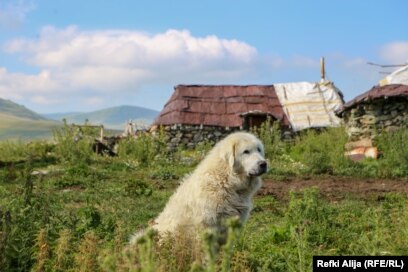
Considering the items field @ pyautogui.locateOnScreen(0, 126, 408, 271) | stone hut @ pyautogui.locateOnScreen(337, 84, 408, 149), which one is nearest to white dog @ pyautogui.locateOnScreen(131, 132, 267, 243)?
field @ pyautogui.locateOnScreen(0, 126, 408, 271)

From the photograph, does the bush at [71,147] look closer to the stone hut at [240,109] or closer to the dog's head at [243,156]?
the stone hut at [240,109]

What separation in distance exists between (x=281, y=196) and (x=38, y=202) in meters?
7.03

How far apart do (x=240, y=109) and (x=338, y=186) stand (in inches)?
756

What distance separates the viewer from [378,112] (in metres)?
23.9

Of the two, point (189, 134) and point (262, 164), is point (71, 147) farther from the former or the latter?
point (262, 164)

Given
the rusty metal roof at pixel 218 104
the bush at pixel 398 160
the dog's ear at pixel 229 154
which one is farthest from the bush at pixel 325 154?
the dog's ear at pixel 229 154

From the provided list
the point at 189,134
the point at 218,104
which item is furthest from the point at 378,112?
the point at 218,104

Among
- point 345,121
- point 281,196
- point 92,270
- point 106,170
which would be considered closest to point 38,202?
point 92,270

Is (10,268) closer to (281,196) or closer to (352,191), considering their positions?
(281,196)

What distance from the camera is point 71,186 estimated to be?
14008 mm

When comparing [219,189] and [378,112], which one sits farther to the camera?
[378,112]

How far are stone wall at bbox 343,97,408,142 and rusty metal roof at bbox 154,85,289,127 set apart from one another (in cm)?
803

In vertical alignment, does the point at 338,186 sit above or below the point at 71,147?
below

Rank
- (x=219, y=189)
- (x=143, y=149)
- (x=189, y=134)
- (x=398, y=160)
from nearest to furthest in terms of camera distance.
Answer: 1. (x=219, y=189)
2. (x=398, y=160)
3. (x=143, y=149)
4. (x=189, y=134)
